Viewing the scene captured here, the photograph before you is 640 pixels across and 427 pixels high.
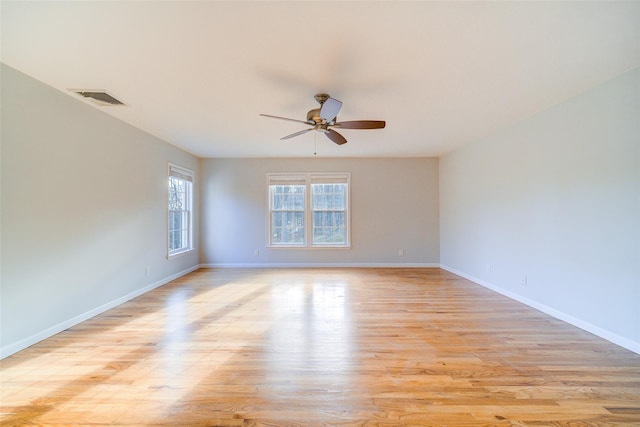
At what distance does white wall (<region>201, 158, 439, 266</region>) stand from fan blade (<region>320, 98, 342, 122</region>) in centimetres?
324

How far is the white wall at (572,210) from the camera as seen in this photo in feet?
7.61

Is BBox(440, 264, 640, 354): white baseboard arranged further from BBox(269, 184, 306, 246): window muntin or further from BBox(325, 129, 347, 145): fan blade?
BBox(269, 184, 306, 246): window muntin

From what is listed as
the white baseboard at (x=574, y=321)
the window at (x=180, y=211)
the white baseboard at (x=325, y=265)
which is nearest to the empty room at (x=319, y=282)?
the white baseboard at (x=574, y=321)

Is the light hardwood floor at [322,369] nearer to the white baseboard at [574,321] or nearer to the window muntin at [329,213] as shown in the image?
the white baseboard at [574,321]

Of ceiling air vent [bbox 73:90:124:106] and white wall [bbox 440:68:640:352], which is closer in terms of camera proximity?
white wall [bbox 440:68:640:352]

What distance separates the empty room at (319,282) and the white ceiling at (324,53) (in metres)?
0.02

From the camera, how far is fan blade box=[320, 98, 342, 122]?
2346 millimetres

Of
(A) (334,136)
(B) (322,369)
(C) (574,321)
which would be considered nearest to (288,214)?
(A) (334,136)

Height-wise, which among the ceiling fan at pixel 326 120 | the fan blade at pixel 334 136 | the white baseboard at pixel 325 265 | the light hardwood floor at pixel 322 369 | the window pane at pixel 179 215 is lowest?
the light hardwood floor at pixel 322 369

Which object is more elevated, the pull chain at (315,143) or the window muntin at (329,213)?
the pull chain at (315,143)

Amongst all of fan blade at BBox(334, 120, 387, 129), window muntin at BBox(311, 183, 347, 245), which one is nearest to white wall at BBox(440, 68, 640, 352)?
fan blade at BBox(334, 120, 387, 129)

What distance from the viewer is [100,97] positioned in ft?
9.15

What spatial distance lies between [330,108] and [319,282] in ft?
9.94

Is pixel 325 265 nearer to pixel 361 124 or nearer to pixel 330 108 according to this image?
pixel 361 124
